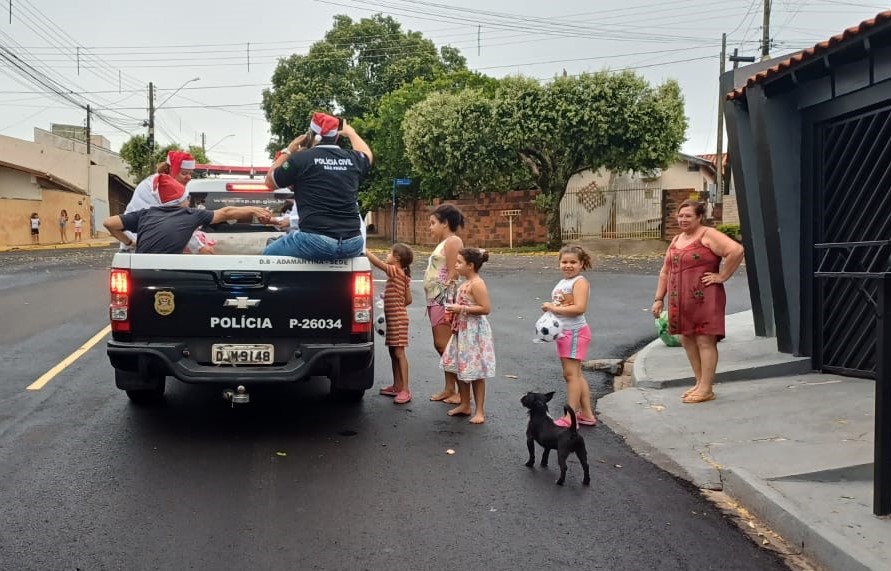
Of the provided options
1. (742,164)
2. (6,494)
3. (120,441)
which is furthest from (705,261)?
(6,494)

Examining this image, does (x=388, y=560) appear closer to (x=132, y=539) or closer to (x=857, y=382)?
(x=132, y=539)


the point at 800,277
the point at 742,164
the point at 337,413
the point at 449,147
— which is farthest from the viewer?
the point at 449,147

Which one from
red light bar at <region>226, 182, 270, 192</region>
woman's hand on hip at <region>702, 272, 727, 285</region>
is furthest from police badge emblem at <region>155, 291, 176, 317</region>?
woman's hand on hip at <region>702, 272, 727, 285</region>

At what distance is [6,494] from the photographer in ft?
15.8

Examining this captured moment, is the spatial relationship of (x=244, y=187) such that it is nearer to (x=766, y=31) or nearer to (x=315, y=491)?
(x=315, y=491)

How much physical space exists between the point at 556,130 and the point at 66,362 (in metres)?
20.7

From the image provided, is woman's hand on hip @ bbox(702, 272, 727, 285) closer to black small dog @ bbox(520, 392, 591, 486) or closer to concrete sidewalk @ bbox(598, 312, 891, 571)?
concrete sidewalk @ bbox(598, 312, 891, 571)

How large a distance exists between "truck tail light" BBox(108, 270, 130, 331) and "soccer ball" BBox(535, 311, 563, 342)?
9.83ft

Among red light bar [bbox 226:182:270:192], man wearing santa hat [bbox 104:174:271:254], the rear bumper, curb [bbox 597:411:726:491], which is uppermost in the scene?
red light bar [bbox 226:182:270:192]

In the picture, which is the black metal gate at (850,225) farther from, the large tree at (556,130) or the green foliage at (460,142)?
the green foliage at (460,142)

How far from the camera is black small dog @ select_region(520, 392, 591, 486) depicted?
16.9ft

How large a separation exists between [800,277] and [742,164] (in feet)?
5.10

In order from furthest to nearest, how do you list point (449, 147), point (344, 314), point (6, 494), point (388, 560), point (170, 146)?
point (170, 146)
point (449, 147)
point (344, 314)
point (6, 494)
point (388, 560)

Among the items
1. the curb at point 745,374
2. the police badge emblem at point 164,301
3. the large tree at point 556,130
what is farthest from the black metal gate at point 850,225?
the large tree at point 556,130
